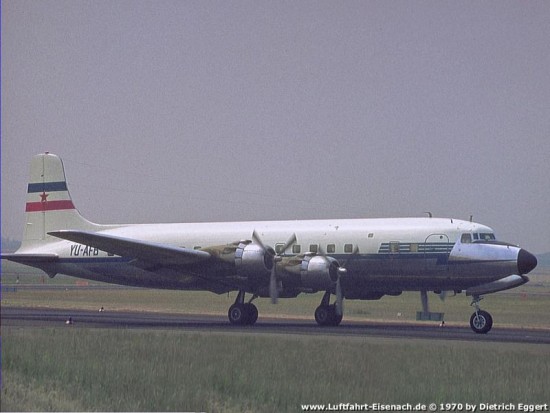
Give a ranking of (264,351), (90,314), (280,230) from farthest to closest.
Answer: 1. (90,314)
2. (280,230)
3. (264,351)

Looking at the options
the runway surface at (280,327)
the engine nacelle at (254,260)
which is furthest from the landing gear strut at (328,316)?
the engine nacelle at (254,260)

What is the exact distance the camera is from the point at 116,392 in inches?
762

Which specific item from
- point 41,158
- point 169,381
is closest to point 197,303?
point 41,158

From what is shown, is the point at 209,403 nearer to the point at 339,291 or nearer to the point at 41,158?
the point at 339,291

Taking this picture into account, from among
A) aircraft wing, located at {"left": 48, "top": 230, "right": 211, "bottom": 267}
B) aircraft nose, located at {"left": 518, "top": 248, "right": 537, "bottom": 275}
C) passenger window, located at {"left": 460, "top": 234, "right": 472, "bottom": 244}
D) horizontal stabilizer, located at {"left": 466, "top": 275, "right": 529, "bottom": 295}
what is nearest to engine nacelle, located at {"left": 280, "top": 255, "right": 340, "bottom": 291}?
aircraft wing, located at {"left": 48, "top": 230, "right": 211, "bottom": 267}

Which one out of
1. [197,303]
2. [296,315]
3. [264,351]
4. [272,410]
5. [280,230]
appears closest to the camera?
[272,410]

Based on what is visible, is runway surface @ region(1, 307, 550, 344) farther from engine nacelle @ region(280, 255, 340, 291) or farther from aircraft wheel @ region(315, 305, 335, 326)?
engine nacelle @ region(280, 255, 340, 291)

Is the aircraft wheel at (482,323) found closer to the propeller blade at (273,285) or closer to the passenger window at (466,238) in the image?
the passenger window at (466,238)

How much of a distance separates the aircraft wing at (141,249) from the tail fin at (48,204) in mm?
7922

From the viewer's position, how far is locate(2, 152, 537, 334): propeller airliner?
34562 millimetres

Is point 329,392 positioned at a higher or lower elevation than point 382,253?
lower

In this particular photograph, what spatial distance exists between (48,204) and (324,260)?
16403 mm

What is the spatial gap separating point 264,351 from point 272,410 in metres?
6.79

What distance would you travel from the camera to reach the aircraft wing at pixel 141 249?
35.4 m
